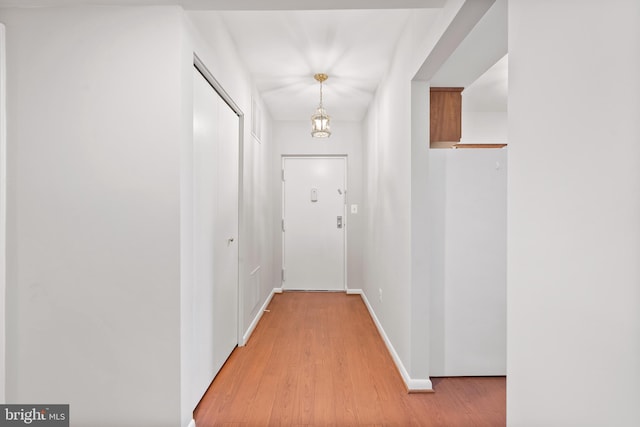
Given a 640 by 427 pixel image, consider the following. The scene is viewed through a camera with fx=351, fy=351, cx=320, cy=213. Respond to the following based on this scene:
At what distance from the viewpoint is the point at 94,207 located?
1815mm

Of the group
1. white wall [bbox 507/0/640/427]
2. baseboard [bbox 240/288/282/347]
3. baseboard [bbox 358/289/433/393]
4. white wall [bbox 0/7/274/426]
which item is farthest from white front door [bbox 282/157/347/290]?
white wall [bbox 507/0/640/427]

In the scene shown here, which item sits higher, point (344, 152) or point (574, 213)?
point (344, 152)

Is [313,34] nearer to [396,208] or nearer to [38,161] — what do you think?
[396,208]

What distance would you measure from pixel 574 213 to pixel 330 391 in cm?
199

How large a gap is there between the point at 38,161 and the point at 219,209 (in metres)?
1.10

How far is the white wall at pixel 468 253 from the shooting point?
2.58m

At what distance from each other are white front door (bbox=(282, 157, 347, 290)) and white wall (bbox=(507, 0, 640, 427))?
4.08 m

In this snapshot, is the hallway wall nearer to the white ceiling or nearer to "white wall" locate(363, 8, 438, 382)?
"white wall" locate(363, 8, 438, 382)

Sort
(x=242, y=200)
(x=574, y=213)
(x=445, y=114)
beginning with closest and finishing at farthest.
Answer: (x=574, y=213) → (x=445, y=114) → (x=242, y=200)

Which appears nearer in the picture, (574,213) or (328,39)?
(574,213)

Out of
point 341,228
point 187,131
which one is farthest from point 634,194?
point 341,228

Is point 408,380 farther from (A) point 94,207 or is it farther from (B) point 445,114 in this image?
(A) point 94,207

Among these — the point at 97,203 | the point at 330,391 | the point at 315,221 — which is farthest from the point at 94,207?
the point at 315,221

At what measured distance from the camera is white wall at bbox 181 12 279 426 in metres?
1.90
